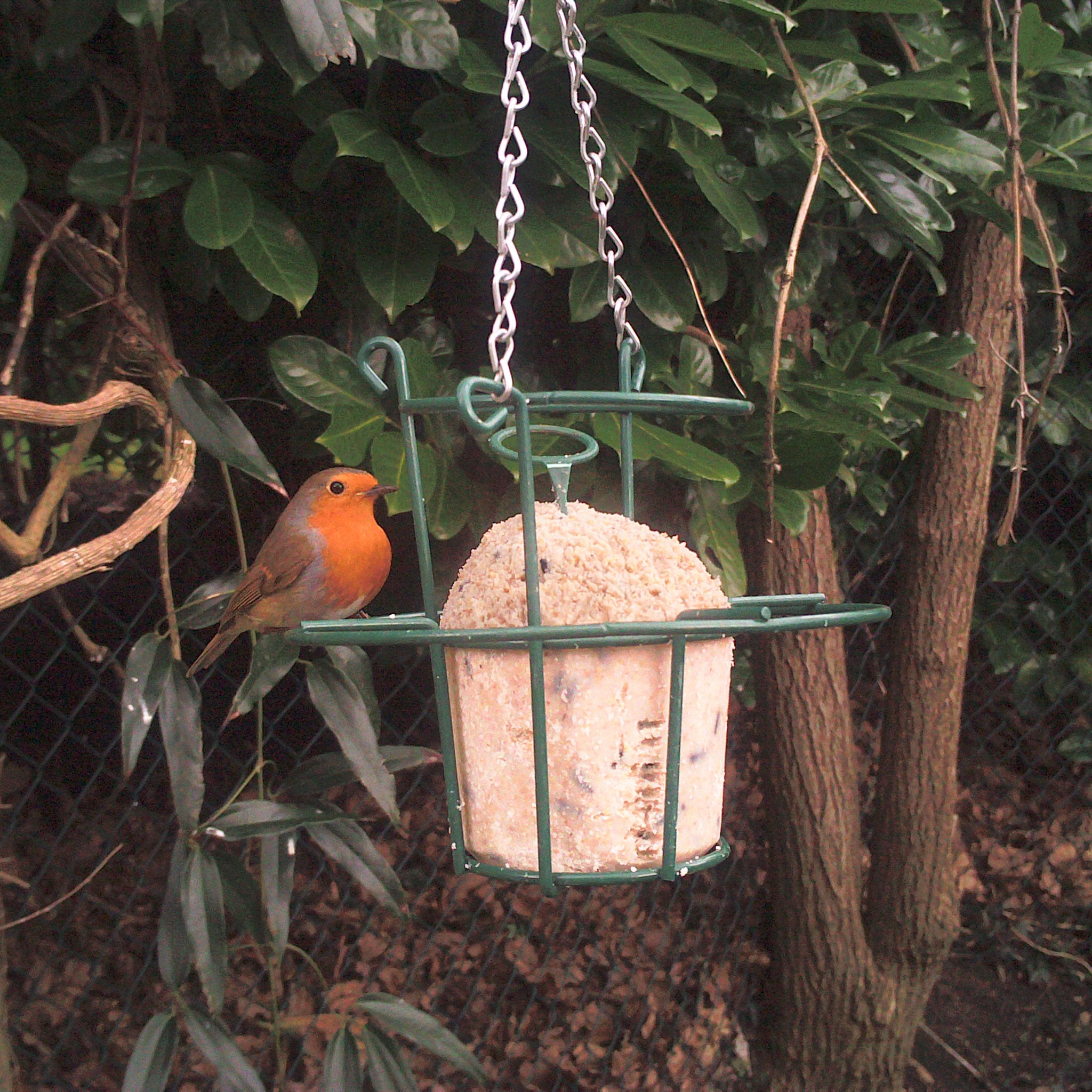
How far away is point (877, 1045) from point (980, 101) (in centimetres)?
219

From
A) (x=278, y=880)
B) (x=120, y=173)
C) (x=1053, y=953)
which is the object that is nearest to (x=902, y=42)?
(x=120, y=173)

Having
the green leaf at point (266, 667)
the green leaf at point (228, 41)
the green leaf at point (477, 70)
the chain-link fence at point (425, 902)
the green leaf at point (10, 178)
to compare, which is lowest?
the chain-link fence at point (425, 902)

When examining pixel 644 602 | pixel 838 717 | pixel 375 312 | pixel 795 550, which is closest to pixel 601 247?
pixel 644 602

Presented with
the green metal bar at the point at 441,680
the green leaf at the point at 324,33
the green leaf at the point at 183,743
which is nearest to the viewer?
the green metal bar at the point at 441,680

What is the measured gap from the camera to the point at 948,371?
6.60ft

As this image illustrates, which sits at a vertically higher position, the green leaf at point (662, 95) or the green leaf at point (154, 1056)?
the green leaf at point (662, 95)

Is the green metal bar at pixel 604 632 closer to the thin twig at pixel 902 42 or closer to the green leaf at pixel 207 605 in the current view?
the green leaf at pixel 207 605

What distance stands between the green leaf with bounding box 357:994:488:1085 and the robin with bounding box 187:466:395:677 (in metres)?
0.73

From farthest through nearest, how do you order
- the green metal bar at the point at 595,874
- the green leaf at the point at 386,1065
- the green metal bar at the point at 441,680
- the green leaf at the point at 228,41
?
the green leaf at the point at 386,1065 → the green leaf at the point at 228,41 → the green metal bar at the point at 441,680 → the green metal bar at the point at 595,874

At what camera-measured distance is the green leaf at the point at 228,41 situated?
1461mm

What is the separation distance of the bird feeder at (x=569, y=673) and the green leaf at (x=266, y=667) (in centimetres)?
63

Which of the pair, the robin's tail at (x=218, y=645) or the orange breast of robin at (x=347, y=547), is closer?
the orange breast of robin at (x=347, y=547)

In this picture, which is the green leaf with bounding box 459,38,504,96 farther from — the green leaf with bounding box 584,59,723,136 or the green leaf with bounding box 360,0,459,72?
the green leaf with bounding box 584,59,723,136

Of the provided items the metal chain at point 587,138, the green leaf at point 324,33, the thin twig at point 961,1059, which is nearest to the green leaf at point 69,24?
the green leaf at point 324,33
